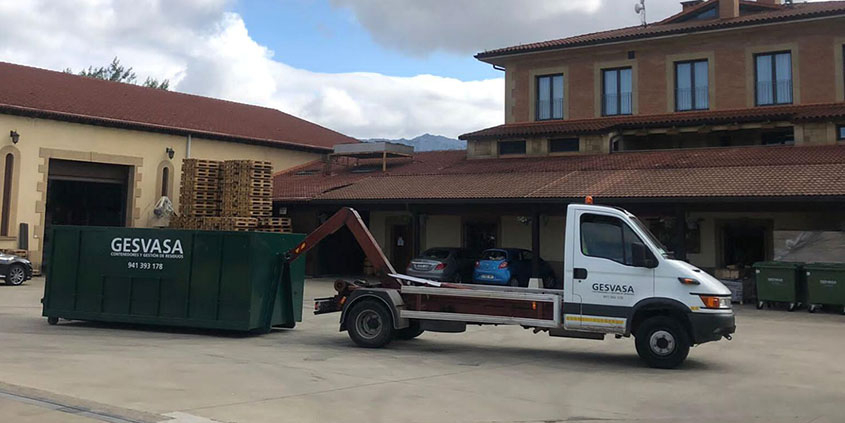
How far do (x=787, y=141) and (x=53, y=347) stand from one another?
77.9 ft

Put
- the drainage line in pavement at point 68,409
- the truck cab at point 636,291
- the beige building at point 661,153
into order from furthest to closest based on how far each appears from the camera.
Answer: the beige building at point 661,153
the truck cab at point 636,291
the drainage line in pavement at point 68,409

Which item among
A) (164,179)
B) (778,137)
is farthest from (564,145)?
(164,179)

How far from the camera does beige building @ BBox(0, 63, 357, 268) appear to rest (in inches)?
1024

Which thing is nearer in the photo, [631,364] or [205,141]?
[631,364]

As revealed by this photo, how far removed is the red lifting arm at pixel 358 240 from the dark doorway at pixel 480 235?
15111 millimetres

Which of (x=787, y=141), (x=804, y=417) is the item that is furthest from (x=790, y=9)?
(x=804, y=417)

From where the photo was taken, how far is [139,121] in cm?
2955

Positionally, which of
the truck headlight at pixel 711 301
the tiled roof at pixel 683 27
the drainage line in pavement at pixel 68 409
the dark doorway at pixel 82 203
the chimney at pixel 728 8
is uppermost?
the chimney at pixel 728 8

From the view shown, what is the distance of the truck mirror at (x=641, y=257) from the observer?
9.93 m

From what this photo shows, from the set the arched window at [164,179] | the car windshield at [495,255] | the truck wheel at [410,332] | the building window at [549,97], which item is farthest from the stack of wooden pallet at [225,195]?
Result: the truck wheel at [410,332]

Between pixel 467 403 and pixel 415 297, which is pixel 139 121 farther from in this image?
pixel 467 403

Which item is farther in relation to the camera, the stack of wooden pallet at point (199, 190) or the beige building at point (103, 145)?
the stack of wooden pallet at point (199, 190)

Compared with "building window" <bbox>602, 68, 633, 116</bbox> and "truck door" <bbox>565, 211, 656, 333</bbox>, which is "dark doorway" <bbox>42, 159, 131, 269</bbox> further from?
"truck door" <bbox>565, 211, 656, 333</bbox>

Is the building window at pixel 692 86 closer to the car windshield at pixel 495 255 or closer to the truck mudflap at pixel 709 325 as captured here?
the car windshield at pixel 495 255
